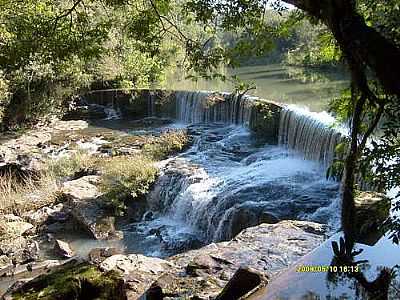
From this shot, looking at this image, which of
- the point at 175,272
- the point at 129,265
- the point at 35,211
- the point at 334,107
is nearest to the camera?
the point at 334,107

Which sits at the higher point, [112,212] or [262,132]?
[262,132]

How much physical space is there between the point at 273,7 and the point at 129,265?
3513 millimetres

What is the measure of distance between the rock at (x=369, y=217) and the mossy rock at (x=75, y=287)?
2.31 m

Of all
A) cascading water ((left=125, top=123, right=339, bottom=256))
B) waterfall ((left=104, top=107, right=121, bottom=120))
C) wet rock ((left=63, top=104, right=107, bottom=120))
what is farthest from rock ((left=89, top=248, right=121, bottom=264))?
waterfall ((left=104, top=107, right=121, bottom=120))

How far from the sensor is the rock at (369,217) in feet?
10.4

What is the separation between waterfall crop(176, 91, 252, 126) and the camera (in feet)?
53.1

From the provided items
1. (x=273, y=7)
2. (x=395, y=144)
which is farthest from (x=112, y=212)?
(x=395, y=144)

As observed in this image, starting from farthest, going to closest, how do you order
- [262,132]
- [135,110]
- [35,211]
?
[135,110] < [262,132] < [35,211]

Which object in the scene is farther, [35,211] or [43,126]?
[43,126]

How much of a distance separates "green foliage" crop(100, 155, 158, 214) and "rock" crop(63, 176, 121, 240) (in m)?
0.22

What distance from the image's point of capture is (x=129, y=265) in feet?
20.3

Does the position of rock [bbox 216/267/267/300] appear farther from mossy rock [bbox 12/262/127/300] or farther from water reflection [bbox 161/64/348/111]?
water reflection [bbox 161/64/348/111]

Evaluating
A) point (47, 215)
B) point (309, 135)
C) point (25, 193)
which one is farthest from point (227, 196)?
point (25, 193)

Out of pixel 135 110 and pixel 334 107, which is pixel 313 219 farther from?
pixel 135 110
